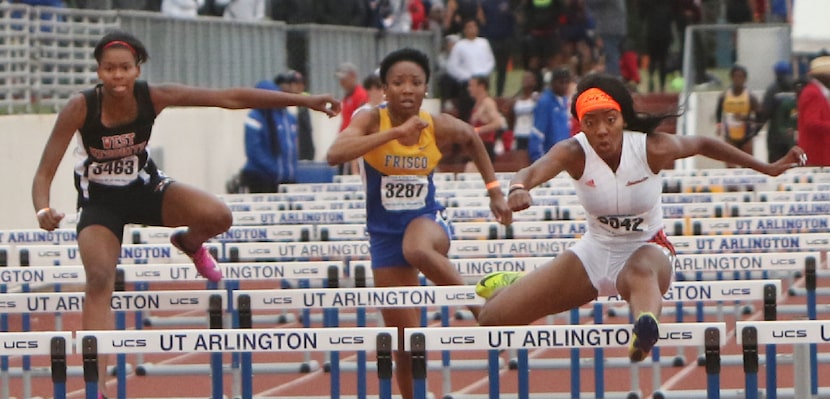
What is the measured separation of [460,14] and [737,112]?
5768 millimetres

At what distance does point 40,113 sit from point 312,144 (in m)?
6.17

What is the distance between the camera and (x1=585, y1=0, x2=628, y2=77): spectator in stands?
24.0 meters

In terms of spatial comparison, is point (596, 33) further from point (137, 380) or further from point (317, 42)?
point (137, 380)

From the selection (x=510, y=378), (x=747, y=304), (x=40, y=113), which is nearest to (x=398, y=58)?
(x=510, y=378)

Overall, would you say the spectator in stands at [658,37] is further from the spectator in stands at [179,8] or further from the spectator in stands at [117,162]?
the spectator in stands at [117,162]

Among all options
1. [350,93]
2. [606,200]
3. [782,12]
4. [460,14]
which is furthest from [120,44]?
[782,12]

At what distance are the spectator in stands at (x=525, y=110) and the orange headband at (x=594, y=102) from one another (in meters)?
13.0

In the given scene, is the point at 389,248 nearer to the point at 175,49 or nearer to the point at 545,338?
the point at 545,338

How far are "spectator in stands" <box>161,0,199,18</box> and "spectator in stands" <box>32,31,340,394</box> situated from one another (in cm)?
1200

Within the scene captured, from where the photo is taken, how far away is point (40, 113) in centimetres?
1603

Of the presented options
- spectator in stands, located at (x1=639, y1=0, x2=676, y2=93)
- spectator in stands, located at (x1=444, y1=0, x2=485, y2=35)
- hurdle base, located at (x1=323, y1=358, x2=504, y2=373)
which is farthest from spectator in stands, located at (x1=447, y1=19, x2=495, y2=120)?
hurdle base, located at (x1=323, y1=358, x2=504, y2=373)

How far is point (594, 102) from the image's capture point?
6.93m

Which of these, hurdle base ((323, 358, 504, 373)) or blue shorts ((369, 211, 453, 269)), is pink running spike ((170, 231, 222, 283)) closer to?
blue shorts ((369, 211, 453, 269))

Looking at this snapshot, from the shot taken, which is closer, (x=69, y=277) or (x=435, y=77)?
(x=69, y=277)
